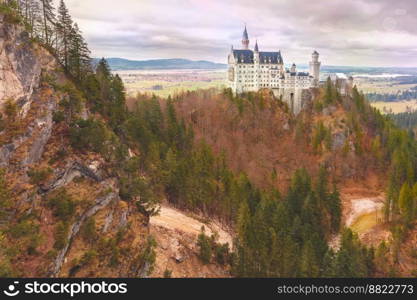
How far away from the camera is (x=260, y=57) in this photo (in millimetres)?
101938

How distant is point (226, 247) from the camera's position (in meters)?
43.2

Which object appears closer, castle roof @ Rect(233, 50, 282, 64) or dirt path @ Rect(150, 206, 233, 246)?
dirt path @ Rect(150, 206, 233, 246)

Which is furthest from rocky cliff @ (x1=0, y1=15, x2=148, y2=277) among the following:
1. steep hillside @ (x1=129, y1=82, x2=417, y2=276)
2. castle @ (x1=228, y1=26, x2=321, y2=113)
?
castle @ (x1=228, y1=26, x2=321, y2=113)

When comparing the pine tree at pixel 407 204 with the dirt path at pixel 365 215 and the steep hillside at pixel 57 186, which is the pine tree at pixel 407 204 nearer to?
the dirt path at pixel 365 215

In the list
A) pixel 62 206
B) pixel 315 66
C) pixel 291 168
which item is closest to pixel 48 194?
pixel 62 206

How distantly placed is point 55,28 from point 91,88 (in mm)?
8831

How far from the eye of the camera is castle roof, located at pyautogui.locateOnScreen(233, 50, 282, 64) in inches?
3967

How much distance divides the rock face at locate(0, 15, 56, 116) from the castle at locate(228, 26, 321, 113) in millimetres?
75622

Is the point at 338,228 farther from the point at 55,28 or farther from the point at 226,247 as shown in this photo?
the point at 55,28

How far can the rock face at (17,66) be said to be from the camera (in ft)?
89.2

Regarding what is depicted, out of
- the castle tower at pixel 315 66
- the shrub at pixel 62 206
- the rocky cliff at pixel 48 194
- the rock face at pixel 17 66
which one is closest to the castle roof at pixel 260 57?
the castle tower at pixel 315 66

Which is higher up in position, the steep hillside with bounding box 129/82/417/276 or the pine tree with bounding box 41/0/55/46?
the pine tree with bounding box 41/0/55/46

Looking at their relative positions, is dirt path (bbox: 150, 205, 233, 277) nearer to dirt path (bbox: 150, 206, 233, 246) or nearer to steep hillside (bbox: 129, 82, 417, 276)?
dirt path (bbox: 150, 206, 233, 246)

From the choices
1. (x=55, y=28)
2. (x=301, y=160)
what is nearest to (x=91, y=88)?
(x=55, y=28)
